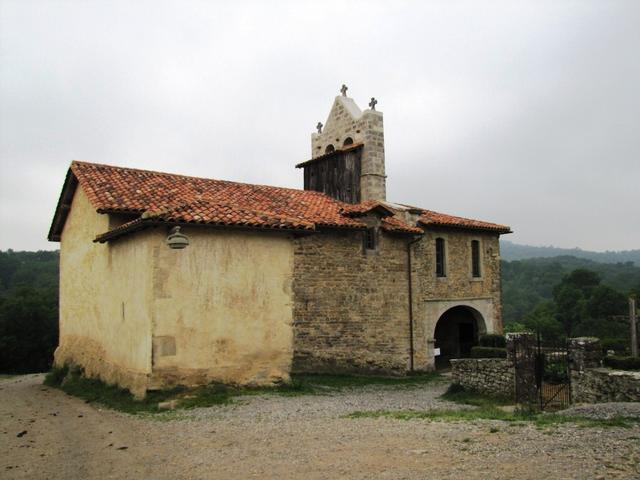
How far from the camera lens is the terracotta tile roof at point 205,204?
13.7m

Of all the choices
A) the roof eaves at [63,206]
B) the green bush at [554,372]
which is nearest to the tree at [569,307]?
the green bush at [554,372]

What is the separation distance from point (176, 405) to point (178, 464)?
448cm

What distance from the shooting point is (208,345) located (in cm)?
1347

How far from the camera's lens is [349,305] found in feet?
55.6

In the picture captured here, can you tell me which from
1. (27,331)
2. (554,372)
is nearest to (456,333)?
(554,372)

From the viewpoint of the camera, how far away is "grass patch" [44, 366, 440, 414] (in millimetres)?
12414

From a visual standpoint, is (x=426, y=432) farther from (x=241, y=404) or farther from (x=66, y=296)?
(x=66, y=296)

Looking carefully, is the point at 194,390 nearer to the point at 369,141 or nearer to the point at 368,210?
the point at 368,210

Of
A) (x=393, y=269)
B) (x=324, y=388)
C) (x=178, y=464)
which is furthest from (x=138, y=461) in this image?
(x=393, y=269)

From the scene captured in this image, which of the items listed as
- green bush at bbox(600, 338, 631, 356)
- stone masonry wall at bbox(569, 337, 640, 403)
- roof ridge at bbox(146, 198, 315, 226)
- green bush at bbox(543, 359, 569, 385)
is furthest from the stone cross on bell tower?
stone masonry wall at bbox(569, 337, 640, 403)

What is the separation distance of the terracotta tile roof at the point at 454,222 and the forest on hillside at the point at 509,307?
5929mm

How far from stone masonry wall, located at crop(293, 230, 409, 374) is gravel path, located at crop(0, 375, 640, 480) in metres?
3.88

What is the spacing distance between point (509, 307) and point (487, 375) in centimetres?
6826

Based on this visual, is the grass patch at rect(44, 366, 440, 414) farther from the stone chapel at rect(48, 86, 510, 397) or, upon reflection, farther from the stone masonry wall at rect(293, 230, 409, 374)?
the stone masonry wall at rect(293, 230, 409, 374)
